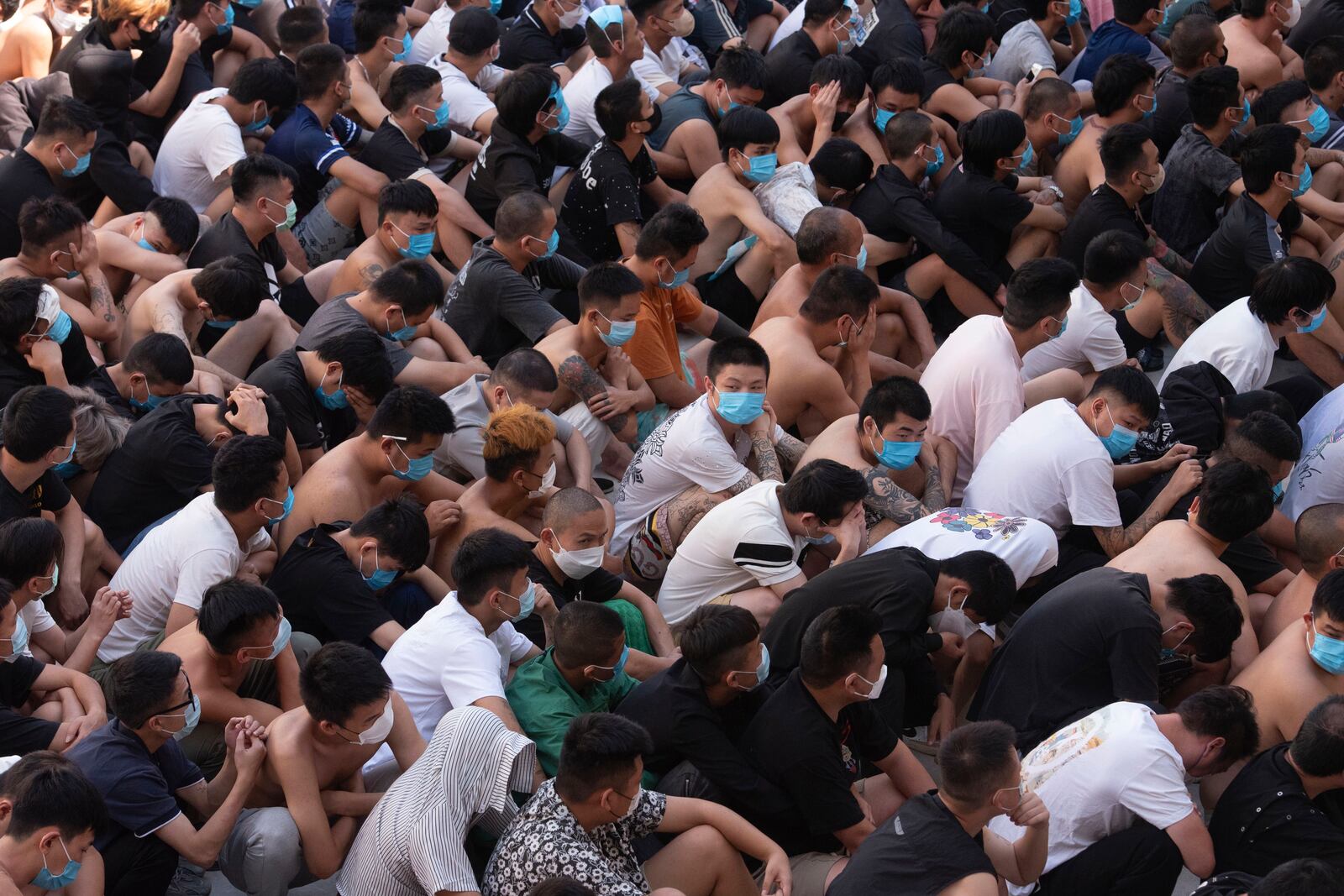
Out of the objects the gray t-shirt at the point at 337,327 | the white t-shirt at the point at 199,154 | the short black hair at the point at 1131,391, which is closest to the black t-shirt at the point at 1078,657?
the short black hair at the point at 1131,391

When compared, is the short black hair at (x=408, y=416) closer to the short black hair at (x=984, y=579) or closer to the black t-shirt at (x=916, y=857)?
the short black hair at (x=984, y=579)

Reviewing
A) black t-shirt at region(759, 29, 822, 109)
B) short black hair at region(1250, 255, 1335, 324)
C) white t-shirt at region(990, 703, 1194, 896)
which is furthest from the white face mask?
black t-shirt at region(759, 29, 822, 109)

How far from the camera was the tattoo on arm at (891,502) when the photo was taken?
6.34m

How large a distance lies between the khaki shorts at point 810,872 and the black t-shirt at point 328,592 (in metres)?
Result: 1.60

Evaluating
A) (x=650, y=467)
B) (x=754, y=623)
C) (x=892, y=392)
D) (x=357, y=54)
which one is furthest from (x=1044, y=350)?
(x=357, y=54)

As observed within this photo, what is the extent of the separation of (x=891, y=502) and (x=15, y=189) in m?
4.18

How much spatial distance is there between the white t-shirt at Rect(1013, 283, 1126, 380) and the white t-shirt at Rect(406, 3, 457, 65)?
4.25 meters

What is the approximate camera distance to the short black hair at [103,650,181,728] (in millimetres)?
4707

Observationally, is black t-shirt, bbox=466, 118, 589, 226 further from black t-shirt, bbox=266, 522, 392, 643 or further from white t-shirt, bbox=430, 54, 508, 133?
black t-shirt, bbox=266, 522, 392, 643

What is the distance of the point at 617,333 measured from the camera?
705cm

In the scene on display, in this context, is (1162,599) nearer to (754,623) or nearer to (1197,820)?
(1197,820)

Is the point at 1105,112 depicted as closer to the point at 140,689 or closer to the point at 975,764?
the point at 975,764

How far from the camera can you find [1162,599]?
566 cm

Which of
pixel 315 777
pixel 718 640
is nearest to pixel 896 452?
pixel 718 640
